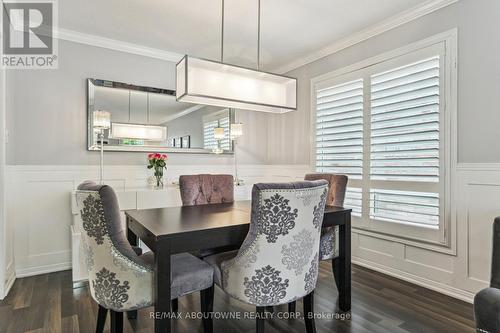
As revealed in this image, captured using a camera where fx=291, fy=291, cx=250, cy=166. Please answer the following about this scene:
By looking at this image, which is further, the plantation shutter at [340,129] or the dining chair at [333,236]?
the plantation shutter at [340,129]

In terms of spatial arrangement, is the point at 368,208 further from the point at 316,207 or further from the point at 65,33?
the point at 65,33

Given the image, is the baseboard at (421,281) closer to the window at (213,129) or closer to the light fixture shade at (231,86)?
the light fixture shade at (231,86)

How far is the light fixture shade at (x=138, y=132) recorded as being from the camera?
343 cm

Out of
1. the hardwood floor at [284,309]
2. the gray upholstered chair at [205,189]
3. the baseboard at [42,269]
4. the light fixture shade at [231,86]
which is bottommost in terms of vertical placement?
the hardwood floor at [284,309]

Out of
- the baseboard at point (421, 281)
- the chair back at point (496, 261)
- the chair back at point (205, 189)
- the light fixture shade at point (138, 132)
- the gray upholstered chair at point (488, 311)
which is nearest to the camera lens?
the gray upholstered chair at point (488, 311)

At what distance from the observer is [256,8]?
9.00ft

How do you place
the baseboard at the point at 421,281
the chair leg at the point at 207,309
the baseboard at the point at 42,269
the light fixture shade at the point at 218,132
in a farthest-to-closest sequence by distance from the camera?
the light fixture shade at the point at 218,132, the baseboard at the point at 42,269, the baseboard at the point at 421,281, the chair leg at the point at 207,309

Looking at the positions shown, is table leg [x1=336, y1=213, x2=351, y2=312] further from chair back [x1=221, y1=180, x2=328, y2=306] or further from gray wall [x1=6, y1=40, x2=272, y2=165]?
gray wall [x1=6, y1=40, x2=272, y2=165]

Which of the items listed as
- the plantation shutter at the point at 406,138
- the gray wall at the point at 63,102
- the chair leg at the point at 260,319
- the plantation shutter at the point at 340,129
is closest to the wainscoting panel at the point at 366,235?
the gray wall at the point at 63,102

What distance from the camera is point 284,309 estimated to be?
7.55 ft

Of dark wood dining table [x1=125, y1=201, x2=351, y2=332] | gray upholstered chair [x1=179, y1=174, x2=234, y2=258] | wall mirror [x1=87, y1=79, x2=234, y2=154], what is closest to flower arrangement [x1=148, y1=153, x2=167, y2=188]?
wall mirror [x1=87, y1=79, x2=234, y2=154]

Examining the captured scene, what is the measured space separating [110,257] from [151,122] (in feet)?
7.95

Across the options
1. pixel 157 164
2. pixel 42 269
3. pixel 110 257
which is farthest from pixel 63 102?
pixel 110 257

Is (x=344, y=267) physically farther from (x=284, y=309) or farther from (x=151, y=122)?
(x=151, y=122)
